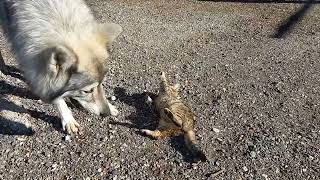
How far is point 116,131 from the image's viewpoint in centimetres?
449

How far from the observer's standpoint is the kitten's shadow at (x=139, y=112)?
14.9ft

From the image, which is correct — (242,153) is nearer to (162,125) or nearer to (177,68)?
(162,125)

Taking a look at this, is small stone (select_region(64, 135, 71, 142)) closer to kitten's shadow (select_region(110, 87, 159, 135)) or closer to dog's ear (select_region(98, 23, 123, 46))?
kitten's shadow (select_region(110, 87, 159, 135))

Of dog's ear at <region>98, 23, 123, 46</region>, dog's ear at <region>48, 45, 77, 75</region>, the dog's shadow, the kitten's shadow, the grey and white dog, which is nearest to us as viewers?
dog's ear at <region>48, 45, 77, 75</region>

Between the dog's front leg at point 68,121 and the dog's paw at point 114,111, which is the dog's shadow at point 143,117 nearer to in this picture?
the dog's paw at point 114,111

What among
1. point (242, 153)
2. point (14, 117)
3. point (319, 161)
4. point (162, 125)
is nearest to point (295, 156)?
point (319, 161)

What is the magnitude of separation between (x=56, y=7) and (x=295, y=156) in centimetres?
257

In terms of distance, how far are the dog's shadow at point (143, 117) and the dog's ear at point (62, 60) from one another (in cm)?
117

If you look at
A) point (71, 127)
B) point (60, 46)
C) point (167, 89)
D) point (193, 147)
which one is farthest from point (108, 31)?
point (193, 147)

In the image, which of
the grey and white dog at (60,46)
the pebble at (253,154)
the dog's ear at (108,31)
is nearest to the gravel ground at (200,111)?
the pebble at (253,154)

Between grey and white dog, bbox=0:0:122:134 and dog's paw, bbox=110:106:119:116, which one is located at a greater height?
grey and white dog, bbox=0:0:122:134

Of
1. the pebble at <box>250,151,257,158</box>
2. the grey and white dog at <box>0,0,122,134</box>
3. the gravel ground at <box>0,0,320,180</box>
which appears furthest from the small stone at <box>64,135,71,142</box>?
the pebble at <box>250,151,257,158</box>

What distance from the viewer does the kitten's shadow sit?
4.54m

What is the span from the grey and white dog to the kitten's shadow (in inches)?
24.1
